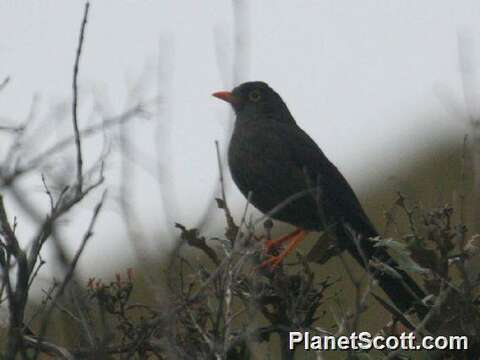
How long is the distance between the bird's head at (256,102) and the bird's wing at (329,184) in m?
0.37

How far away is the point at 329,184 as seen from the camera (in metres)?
8.11

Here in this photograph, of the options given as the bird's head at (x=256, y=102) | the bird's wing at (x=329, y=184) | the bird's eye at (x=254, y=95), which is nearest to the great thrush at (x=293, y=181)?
the bird's wing at (x=329, y=184)

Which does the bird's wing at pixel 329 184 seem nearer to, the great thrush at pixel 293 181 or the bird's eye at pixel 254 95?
the great thrush at pixel 293 181

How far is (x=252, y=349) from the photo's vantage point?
12.5 ft

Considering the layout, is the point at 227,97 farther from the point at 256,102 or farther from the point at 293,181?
the point at 293,181

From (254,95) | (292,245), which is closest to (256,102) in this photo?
(254,95)

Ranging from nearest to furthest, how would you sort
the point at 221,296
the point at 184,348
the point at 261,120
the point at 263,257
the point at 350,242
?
the point at 221,296, the point at 184,348, the point at 263,257, the point at 350,242, the point at 261,120

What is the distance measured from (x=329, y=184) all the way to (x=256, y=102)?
1.20m

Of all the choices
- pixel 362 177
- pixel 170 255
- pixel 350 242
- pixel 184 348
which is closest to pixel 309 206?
pixel 350 242

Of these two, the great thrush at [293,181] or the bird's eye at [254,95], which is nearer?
the great thrush at [293,181]

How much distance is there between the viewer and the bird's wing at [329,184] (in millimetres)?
7855

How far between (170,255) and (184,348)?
630 millimetres

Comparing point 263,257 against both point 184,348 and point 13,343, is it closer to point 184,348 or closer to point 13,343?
point 184,348

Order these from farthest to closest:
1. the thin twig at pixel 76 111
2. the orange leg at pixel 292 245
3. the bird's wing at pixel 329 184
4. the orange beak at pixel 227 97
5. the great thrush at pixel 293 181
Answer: the orange beak at pixel 227 97
the bird's wing at pixel 329 184
the great thrush at pixel 293 181
the orange leg at pixel 292 245
the thin twig at pixel 76 111
